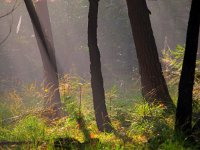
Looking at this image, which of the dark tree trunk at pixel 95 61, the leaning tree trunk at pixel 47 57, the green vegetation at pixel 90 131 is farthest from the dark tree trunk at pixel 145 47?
the leaning tree trunk at pixel 47 57

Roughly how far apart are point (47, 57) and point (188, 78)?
8.66 m

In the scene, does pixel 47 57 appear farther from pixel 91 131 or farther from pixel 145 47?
pixel 91 131

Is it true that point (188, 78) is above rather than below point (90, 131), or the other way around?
above

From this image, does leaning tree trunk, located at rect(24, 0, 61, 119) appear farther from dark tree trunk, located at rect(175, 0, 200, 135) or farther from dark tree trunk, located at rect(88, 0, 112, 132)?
dark tree trunk, located at rect(175, 0, 200, 135)

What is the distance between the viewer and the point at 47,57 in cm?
1420

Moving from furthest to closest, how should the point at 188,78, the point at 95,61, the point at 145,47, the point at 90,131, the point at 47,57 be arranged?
the point at 47,57 < the point at 145,47 < the point at 95,61 < the point at 90,131 < the point at 188,78

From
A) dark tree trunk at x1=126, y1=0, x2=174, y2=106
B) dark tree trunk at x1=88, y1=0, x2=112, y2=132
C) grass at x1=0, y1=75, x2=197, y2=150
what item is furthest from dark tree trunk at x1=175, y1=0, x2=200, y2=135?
dark tree trunk at x1=126, y1=0, x2=174, y2=106

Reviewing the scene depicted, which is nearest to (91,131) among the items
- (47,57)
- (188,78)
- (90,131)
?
→ (90,131)

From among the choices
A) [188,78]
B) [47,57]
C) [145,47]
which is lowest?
[188,78]

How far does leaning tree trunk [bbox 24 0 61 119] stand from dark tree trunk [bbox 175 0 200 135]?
3.50m

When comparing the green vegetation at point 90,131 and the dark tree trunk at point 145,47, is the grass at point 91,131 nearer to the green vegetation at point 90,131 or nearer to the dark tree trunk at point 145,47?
the green vegetation at point 90,131

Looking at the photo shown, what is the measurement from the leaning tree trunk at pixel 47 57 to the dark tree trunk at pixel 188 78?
11.5 feet

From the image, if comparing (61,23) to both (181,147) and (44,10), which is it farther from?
(181,147)

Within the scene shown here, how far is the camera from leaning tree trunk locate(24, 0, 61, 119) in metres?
9.00
